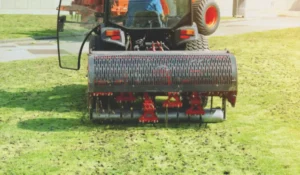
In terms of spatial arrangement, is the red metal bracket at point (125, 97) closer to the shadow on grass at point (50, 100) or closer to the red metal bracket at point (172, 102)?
the red metal bracket at point (172, 102)

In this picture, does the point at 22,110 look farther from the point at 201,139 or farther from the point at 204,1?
the point at 204,1

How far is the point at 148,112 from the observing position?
23.1ft

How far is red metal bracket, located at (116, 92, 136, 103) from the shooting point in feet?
23.1

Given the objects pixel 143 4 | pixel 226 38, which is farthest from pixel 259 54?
pixel 143 4

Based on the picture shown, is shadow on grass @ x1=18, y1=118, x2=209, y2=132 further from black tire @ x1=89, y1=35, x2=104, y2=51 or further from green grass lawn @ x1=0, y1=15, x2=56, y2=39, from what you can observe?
green grass lawn @ x1=0, y1=15, x2=56, y2=39

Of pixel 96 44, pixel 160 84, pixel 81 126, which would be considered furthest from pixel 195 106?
pixel 96 44

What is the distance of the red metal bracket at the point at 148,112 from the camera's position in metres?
6.99

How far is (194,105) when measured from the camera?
7.09m

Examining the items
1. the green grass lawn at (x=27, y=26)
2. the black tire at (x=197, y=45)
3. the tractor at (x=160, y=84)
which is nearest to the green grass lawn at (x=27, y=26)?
the green grass lawn at (x=27, y=26)

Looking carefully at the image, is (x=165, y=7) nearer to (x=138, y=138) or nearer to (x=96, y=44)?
(x=96, y=44)

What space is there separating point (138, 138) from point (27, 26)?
16102 millimetres

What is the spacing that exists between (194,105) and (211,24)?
5.24 meters

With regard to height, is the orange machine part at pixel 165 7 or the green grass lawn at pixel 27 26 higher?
the orange machine part at pixel 165 7

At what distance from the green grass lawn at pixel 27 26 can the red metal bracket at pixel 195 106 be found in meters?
11.7
